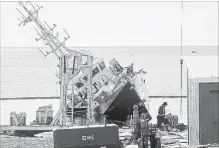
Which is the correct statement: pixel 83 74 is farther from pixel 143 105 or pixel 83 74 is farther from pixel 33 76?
pixel 33 76

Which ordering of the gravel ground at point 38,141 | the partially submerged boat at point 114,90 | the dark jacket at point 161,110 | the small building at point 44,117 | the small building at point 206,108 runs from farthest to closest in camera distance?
the partially submerged boat at point 114,90 → the small building at point 44,117 → the dark jacket at point 161,110 → the gravel ground at point 38,141 → the small building at point 206,108

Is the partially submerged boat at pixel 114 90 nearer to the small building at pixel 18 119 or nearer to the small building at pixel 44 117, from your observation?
the small building at pixel 44 117

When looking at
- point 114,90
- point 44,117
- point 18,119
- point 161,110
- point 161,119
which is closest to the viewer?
point 161,110

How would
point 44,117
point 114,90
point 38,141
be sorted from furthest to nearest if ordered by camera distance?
1. point 114,90
2. point 44,117
3. point 38,141

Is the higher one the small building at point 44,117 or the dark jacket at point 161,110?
the dark jacket at point 161,110

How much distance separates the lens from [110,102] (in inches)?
1173

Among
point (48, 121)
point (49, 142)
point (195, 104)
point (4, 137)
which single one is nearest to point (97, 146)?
point (195, 104)

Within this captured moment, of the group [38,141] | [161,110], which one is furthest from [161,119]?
[38,141]

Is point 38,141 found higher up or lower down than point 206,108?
lower down

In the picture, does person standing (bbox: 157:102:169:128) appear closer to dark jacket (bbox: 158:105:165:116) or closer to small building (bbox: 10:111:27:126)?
dark jacket (bbox: 158:105:165:116)

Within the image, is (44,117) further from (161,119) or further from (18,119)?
(161,119)

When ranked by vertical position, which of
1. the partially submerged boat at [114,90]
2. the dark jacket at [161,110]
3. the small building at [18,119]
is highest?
the partially submerged boat at [114,90]

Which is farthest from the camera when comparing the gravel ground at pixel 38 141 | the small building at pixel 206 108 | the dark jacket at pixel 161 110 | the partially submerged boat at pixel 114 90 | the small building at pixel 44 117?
the partially submerged boat at pixel 114 90

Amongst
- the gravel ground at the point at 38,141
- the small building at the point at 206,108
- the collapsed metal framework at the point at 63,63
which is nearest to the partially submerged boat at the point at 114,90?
the collapsed metal framework at the point at 63,63
